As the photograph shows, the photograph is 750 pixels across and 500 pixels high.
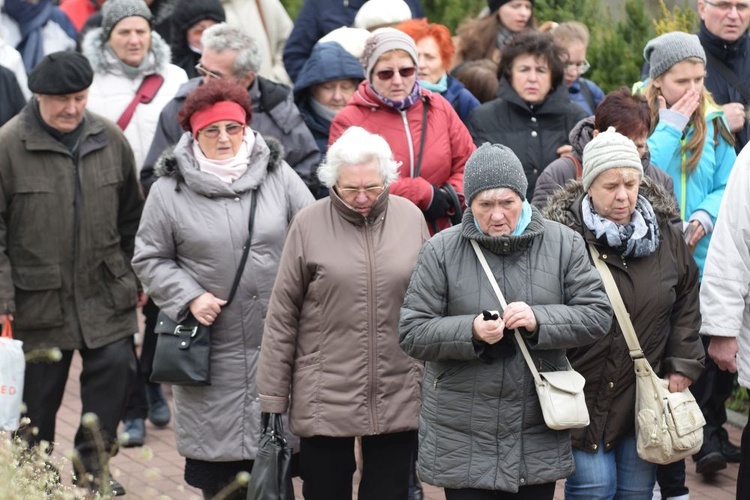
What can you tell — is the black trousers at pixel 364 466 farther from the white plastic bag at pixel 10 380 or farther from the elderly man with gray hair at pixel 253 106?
the elderly man with gray hair at pixel 253 106

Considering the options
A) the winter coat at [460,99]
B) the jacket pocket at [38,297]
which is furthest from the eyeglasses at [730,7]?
the jacket pocket at [38,297]

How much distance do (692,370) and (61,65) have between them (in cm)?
334

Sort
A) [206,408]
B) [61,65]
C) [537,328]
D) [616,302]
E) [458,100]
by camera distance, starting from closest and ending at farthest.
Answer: [537,328] → [616,302] → [206,408] → [61,65] → [458,100]

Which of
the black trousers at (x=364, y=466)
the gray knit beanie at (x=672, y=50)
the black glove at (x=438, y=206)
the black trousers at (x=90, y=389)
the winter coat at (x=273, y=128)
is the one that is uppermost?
the gray knit beanie at (x=672, y=50)

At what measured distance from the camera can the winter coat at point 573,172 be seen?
21.1ft

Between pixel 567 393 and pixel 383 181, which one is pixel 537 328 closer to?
pixel 567 393

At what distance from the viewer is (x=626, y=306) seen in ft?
18.1

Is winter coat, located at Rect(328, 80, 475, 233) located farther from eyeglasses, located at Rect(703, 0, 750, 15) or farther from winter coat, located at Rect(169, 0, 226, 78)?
winter coat, located at Rect(169, 0, 226, 78)

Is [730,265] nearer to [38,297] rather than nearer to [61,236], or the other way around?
[61,236]

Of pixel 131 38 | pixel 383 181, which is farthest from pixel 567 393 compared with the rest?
pixel 131 38

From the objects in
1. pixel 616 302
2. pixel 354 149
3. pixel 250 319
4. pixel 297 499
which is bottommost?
pixel 297 499

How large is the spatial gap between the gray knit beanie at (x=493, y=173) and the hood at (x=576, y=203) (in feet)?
1.37

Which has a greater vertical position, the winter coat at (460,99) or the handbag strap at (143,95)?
the winter coat at (460,99)

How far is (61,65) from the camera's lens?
6801 millimetres
